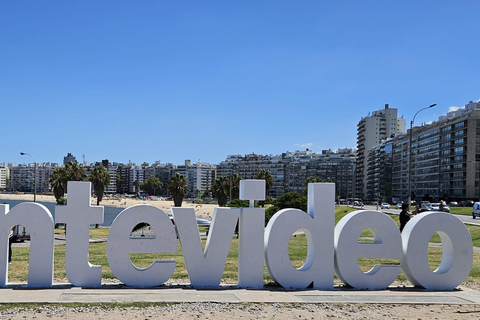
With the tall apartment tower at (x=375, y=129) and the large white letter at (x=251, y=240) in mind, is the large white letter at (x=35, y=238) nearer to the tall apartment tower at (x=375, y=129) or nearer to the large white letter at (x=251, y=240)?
the large white letter at (x=251, y=240)

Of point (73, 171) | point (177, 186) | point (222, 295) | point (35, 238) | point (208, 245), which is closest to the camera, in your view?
point (222, 295)

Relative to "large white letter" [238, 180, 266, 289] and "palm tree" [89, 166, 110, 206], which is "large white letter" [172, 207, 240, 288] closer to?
"large white letter" [238, 180, 266, 289]

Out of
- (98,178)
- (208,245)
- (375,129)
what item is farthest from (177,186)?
(375,129)

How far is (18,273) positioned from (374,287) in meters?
10.4

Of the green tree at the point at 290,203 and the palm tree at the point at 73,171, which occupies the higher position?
the palm tree at the point at 73,171

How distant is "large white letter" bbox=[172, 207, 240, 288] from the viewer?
43.4 feet

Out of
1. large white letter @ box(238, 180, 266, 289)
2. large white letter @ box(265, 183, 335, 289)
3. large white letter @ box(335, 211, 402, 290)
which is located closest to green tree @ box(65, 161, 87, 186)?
large white letter @ box(238, 180, 266, 289)

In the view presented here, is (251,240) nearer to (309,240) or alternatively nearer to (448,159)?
(309,240)

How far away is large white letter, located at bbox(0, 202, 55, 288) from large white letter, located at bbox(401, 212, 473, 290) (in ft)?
30.7

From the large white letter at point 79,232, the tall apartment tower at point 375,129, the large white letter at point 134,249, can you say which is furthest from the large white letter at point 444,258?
the tall apartment tower at point 375,129

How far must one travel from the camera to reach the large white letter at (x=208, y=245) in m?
13.2

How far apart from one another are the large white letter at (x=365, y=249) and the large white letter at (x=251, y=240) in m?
2.10

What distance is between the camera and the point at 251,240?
44.6 ft

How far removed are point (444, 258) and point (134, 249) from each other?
8.51m
